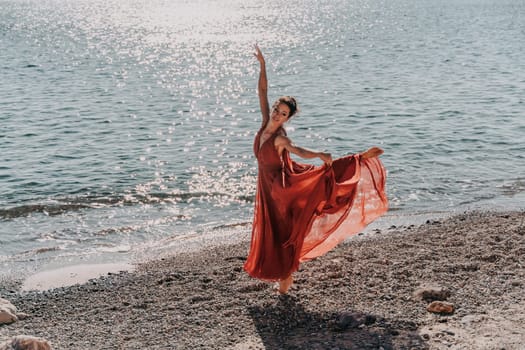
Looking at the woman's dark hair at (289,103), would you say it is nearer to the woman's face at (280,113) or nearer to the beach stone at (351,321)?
the woman's face at (280,113)

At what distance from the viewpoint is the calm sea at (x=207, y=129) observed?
14148 mm

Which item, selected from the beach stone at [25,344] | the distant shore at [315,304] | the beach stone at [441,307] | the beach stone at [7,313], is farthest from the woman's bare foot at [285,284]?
the beach stone at [7,313]

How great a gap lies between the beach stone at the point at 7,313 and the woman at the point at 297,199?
303cm

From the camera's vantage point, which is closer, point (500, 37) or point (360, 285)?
point (360, 285)

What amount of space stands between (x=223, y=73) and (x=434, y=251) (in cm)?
2611

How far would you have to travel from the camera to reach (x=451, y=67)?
115ft

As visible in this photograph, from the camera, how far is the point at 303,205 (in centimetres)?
827

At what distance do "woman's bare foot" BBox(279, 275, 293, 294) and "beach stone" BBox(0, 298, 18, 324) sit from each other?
3.36m

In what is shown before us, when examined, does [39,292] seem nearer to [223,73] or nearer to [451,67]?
[223,73]

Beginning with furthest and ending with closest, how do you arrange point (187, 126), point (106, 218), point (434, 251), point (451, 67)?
point (451, 67) → point (187, 126) → point (106, 218) → point (434, 251)

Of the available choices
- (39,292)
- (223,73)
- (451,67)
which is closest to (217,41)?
(223,73)

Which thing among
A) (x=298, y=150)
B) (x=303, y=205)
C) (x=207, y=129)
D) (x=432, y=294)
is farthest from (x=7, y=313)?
(x=207, y=129)

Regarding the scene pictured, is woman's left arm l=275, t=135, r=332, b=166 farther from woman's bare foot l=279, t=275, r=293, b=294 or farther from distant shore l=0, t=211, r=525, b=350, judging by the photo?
distant shore l=0, t=211, r=525, b=350

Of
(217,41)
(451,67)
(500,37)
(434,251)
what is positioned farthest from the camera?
(217,41)
